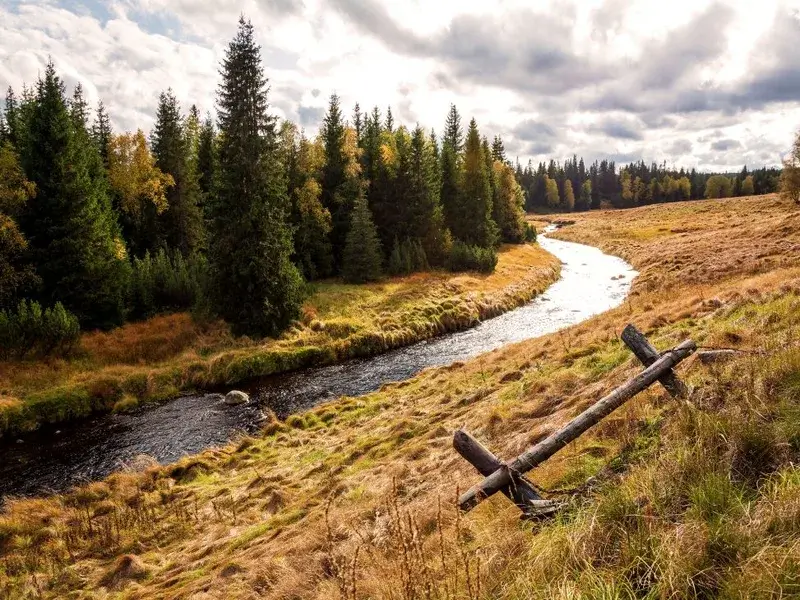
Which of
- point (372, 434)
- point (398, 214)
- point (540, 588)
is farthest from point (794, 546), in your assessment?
point (398, 214)

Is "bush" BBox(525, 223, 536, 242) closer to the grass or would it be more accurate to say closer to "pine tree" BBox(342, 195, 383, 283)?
the grass

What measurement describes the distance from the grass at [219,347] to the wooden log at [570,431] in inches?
827

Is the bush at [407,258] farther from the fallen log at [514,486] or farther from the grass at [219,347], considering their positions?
the fallen log at [514,486]

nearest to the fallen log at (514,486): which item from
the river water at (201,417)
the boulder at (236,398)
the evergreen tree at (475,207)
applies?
the river water at (201,417)

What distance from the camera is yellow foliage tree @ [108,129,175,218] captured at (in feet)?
126

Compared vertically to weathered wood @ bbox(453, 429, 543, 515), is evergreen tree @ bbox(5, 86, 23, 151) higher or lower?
higher

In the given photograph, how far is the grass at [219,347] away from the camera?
21.0 m

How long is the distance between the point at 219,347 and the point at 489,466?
79.3 ft

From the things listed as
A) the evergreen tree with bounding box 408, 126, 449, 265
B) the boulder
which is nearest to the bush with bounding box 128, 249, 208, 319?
the boulder

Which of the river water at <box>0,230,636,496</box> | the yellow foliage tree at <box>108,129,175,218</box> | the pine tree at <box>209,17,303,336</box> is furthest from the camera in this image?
the yellow foliage tree at <box>108,129,175,218</box>

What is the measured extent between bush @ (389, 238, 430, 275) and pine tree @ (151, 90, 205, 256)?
1723cm

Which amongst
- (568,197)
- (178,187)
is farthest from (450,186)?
(568,197)

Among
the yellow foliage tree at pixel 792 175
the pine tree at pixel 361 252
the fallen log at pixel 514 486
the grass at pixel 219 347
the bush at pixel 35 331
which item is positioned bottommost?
the grass at pixel 219 347

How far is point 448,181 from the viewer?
186 feet
